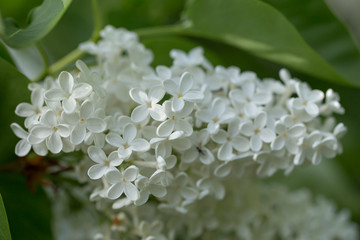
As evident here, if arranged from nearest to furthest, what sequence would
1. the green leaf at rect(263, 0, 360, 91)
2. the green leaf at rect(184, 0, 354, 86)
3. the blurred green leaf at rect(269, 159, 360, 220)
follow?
the green leaf at rect(184, 0, 354, 86) → the green leaf at rect(263, 0, 360, 91) → the blurred green leaf at rect(269, 159, 360, 220)

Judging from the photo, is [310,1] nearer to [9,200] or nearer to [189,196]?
[189,196]

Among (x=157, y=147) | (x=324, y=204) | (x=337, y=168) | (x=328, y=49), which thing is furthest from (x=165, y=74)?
(x=337, y=168)

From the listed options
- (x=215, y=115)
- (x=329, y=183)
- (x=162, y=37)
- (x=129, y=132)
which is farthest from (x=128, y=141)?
(x=329, y=183)

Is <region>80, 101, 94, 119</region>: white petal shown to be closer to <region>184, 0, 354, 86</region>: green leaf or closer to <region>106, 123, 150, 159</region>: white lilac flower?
<region>106, 123, 150, 159</region>: white lilac flower

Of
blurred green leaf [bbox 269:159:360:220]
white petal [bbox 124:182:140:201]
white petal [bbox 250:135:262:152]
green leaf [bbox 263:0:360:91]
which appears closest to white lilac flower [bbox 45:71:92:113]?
white petal [bbox 124:182:140:201]

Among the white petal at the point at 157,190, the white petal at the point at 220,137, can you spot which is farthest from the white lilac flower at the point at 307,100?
the white petal at the point at 157,190

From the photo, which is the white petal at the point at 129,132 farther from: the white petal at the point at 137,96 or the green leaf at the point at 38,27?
the green leaf at the point at 38,27
